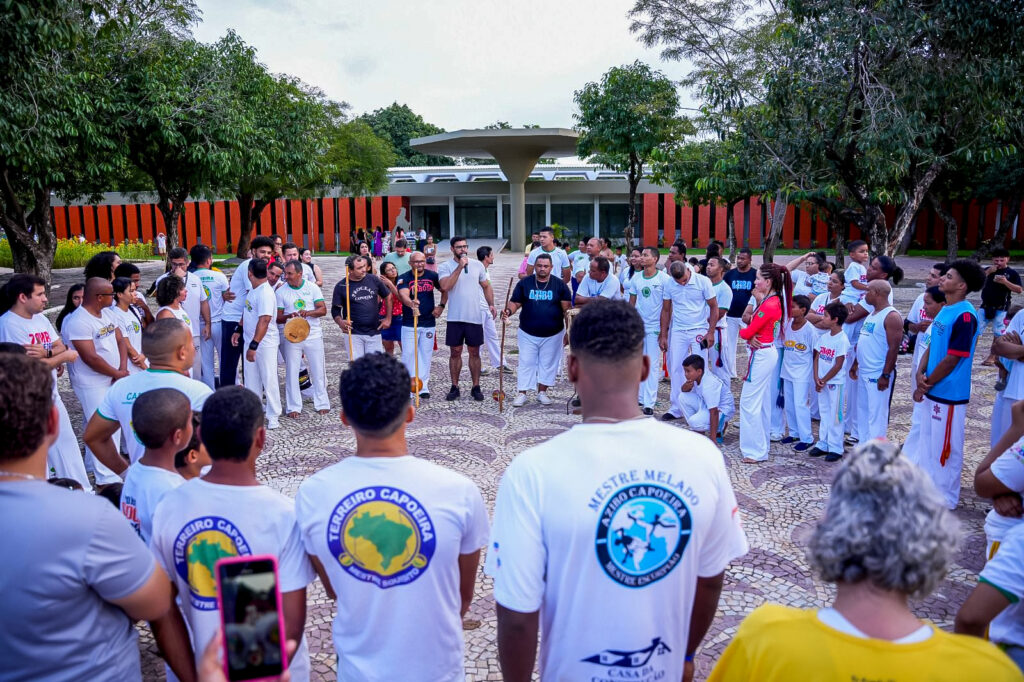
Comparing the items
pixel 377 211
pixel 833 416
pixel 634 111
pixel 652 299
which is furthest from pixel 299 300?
pixel 377 211

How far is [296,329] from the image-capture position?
27.4 ft

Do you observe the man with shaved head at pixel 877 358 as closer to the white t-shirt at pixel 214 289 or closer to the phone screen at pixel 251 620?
the phone screen at pixel 251 620

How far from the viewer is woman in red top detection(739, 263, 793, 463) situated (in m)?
6.88

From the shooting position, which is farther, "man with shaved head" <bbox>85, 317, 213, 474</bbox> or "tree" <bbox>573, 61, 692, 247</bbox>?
"tree" <bbox>573, 61, 692, 247</bbox>

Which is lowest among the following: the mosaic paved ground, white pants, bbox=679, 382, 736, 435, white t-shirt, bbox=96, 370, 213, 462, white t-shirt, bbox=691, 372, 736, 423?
the mosaic paved ground

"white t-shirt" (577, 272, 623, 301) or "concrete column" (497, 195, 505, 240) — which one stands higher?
"concrete column" (497, 195, 505, 240)

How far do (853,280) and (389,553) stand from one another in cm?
873

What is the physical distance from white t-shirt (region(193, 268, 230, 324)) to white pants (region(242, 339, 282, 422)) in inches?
30.2

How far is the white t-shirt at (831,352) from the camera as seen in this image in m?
7.09

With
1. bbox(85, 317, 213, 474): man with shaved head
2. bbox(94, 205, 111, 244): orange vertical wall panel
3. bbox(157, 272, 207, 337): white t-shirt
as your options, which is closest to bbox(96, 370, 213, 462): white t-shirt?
bbox(85, 317, 213, 474): man with shaved head

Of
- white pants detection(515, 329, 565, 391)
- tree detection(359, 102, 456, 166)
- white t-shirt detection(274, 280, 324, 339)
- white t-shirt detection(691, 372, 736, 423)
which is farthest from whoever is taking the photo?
tree detection(359, 102, 456, 166)

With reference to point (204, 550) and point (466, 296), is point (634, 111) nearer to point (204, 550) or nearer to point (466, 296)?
point (466, 296)

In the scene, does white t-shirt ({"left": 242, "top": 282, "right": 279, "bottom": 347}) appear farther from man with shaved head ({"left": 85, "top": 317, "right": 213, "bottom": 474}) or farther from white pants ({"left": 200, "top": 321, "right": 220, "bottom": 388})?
man with shaved head ({"left": 85, "top": 317, "right": 213, "bottom": 474})

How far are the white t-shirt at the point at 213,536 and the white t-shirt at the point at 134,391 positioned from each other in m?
1.44
